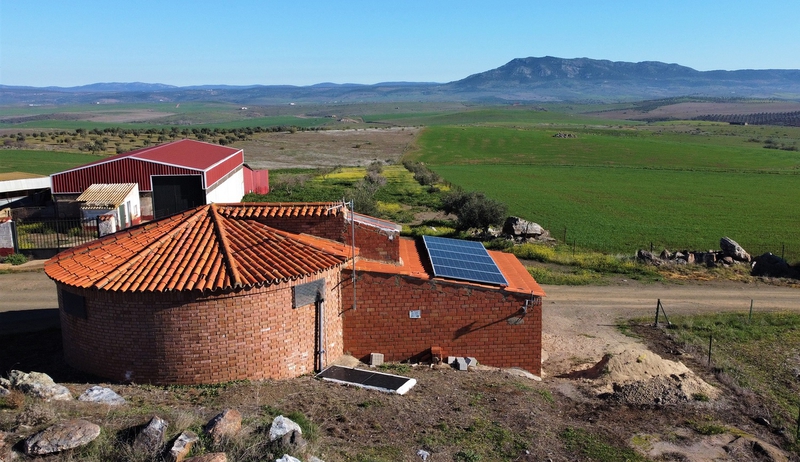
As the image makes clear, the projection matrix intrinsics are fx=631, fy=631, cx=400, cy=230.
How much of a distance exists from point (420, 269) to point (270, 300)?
15.3 feet

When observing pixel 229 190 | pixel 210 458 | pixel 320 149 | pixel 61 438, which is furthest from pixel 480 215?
pixel 320 149

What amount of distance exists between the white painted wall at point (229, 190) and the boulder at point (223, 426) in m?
28.3

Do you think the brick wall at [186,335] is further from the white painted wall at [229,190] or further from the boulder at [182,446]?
the white painted wall at [229,190]

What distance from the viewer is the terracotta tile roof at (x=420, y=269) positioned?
15.9 m

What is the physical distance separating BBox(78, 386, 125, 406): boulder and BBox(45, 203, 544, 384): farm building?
1.41 metres

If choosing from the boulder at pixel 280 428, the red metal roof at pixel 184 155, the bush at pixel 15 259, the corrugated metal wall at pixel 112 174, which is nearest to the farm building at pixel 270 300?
the boulder at pixel 280 428

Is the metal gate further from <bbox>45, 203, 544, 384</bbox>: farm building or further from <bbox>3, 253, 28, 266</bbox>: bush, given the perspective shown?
<bbox>45, 203, 544, 384</bbox>: farm building

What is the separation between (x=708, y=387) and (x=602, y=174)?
62362 mm

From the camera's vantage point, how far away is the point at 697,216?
45.2 m

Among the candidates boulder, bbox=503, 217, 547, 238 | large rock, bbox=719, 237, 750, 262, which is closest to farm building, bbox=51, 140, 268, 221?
boulder, bbox=503, 217, 547, 238

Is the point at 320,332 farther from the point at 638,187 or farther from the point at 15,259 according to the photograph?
the point at 638,187

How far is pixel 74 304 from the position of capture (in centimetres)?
1364

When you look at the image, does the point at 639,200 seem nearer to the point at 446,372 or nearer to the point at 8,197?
the point at 446,372

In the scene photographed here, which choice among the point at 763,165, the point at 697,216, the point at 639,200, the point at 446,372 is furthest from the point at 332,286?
the point at 763,165
